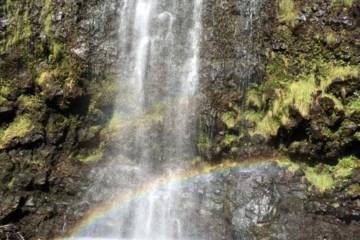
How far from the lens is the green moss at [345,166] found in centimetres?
1360

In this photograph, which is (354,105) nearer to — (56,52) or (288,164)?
(288,164)

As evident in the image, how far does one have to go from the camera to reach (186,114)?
15531 mm

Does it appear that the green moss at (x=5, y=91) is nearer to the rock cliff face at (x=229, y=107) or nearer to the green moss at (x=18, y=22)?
the rock cliff face at (x=229, y=107)

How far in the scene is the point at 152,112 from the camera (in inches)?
627

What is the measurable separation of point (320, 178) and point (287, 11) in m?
4.81

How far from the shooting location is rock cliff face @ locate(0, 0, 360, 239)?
1365 cm

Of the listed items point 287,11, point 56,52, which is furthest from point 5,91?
point 287,11

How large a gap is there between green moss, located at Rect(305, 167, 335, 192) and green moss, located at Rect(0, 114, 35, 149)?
25.1 feet

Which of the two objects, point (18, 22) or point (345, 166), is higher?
point (18, 22)

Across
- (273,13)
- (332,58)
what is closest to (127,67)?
(273,13)

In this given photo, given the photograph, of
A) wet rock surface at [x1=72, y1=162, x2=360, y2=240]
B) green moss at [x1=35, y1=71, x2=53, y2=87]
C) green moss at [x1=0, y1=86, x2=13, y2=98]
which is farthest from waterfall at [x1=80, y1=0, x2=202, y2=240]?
green moss at [x1=0, y1=86, x2=13, y2=98]

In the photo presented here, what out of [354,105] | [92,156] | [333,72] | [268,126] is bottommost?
[92,156]

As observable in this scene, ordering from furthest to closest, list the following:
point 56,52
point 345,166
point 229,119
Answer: point 56,52 → point 229,119 → point 345,166

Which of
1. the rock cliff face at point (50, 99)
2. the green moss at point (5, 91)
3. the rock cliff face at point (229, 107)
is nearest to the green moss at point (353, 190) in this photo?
the rock cliff face at point (229, 107)
